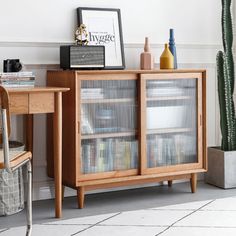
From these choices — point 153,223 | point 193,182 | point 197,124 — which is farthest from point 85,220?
point 197,124

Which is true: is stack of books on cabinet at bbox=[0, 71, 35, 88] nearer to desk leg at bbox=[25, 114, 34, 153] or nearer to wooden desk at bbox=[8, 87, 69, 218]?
wooden desk at bbox=[8, 87, 69, 218]

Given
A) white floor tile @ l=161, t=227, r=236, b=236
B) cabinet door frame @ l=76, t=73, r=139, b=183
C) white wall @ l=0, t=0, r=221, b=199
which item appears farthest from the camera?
white wall @ l=0, t=0, r=221, b=199

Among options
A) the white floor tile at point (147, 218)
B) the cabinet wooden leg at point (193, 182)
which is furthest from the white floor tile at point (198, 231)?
the cabinet wooden leg at point (193, 182)

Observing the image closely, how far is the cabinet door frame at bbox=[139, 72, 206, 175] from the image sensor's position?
3.59m

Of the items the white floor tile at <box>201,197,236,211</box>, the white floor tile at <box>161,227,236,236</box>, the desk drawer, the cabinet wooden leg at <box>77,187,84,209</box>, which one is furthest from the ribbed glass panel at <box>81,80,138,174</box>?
the white floor tile at <box>161,227,236,236</box>

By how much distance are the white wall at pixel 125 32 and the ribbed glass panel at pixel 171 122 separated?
0.37m

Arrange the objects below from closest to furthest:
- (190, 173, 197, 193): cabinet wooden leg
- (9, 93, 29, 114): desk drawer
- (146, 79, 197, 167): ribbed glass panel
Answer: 1. (9, 93, 29, 114): desk drawer
2. (146, 79, 197, 167): ribbed glass panel
3. (190, 173, 197, 193): cabinet wooden leg

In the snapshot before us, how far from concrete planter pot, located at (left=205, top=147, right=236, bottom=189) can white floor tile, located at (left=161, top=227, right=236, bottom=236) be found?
1.05 meters

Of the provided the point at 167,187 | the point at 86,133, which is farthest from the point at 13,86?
the point at 167,187

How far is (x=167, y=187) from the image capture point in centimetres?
406

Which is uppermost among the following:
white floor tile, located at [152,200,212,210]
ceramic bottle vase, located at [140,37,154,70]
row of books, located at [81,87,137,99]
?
ceramic bottle vase, located at [140,37,154,70]

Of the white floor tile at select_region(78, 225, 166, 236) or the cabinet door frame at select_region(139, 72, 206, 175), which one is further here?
the cabinet door frame at select_region(139, 72, 206, 175)

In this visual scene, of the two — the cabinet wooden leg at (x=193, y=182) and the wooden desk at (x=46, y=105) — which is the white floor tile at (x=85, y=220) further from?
the cabinet wooden leg at (x=193, y=182)

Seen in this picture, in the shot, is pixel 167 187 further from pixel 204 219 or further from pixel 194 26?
pixel 194 26
